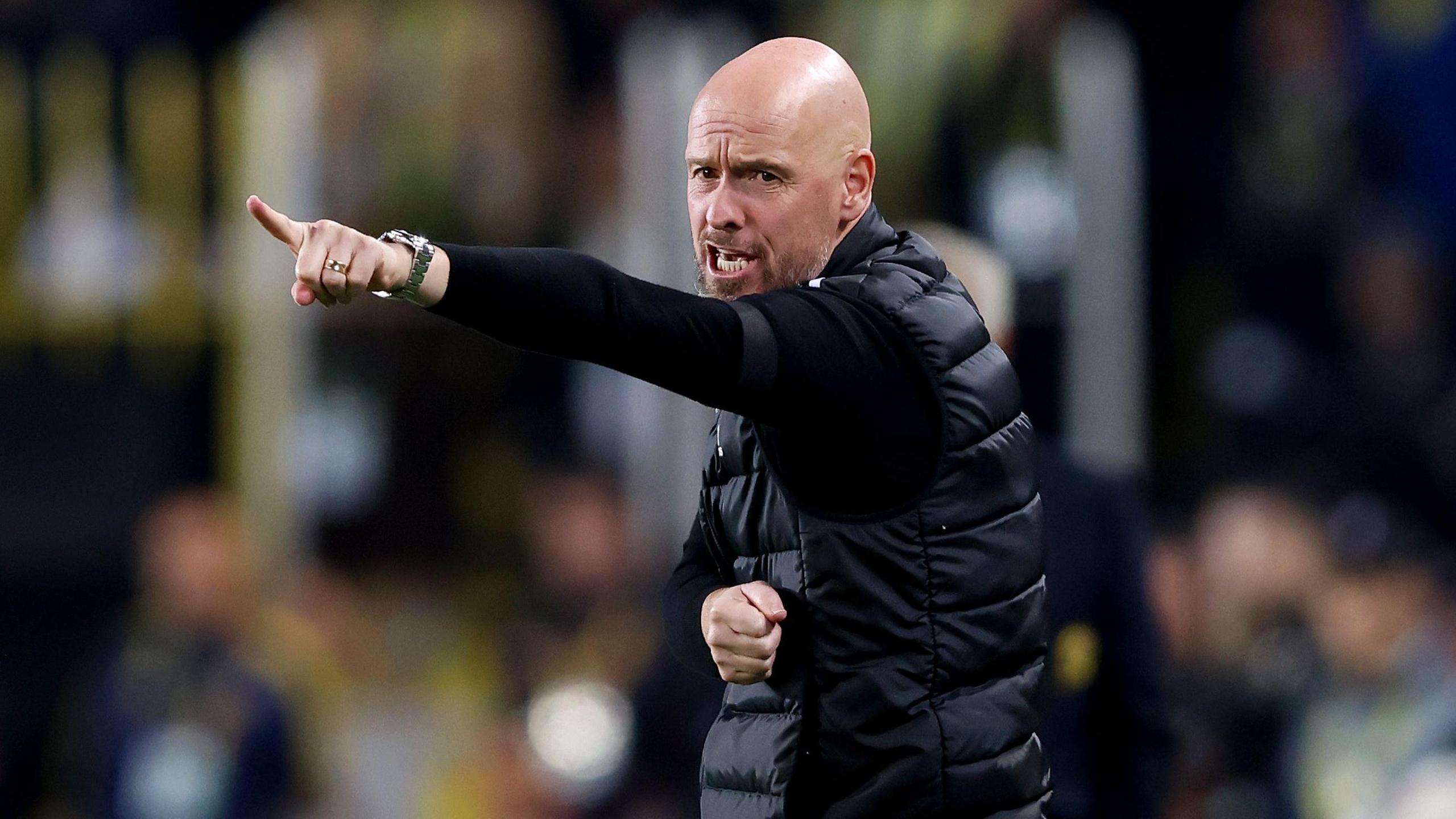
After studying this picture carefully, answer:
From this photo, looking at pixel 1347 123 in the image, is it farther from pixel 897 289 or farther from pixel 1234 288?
pixel 897 289

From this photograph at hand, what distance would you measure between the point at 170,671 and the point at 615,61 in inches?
122

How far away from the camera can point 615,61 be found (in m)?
8.01

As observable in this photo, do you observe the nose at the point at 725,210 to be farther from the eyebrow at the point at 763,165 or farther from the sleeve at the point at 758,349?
the sleeve at the point at 758,349

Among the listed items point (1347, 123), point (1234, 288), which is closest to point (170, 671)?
point (1234, 288)

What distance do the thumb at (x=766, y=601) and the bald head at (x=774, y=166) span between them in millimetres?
378

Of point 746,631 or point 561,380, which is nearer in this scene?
point 746,631

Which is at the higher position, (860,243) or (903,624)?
(860,243)

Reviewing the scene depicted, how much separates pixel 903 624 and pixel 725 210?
54cm

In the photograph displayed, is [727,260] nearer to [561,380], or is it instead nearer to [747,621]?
[747,621]

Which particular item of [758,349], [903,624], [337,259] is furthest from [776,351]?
[337,259]

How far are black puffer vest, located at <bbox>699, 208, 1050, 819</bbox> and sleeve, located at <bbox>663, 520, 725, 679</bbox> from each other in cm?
14

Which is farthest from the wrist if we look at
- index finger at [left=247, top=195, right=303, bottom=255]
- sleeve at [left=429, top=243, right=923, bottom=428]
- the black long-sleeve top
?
index finger at [left=247, top=195, right=303, bottom=255]

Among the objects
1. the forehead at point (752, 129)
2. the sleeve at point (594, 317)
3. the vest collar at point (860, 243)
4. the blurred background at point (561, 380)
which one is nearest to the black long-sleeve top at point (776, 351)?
the sleeve at point (594, 317)

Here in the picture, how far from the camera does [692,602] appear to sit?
101 inches
